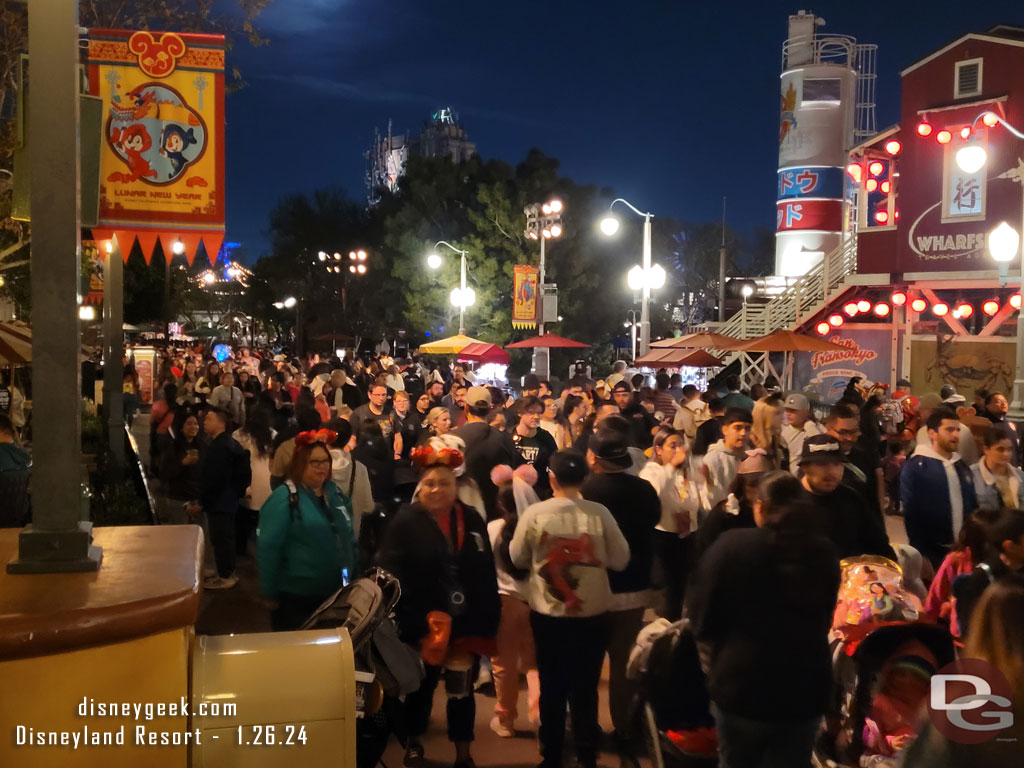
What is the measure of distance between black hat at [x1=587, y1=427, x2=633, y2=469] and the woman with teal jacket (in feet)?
5.19

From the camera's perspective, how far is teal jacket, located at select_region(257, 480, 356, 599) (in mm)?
5500

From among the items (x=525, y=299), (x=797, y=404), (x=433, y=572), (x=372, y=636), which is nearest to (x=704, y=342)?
(x=525, y=299)

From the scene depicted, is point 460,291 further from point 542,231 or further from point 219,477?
point 219,477

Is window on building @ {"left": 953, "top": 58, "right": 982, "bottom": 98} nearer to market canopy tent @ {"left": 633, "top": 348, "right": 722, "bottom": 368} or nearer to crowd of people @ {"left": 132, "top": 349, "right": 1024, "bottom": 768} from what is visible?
market canopy tent @ {"left": 633, "top": 348, "right": 722, "bottom": 368}

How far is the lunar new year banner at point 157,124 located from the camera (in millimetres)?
6961

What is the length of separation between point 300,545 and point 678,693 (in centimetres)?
218

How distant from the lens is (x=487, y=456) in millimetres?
8461

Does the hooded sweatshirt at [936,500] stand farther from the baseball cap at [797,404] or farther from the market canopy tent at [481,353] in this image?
the market canopy tent at [481,353]

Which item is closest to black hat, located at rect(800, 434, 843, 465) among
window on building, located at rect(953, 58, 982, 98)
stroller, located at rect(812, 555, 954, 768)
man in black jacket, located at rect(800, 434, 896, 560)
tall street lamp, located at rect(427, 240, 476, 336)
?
man in black jacket, located at rect(800, 434, 896, 560)

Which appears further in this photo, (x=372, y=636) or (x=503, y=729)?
(x=503, y=729)

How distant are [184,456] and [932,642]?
295 inches

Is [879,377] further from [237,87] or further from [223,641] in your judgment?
[223,641]

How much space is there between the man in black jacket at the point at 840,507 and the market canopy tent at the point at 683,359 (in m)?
13.9

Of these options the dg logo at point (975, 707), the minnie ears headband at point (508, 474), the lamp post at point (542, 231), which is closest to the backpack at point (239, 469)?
the minnie ears headband at point (508, 474)
